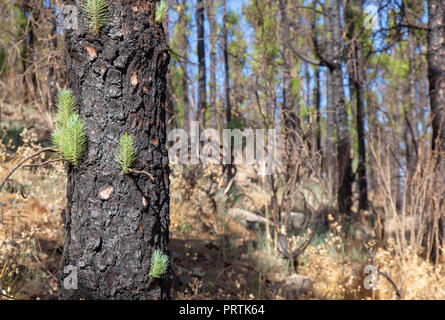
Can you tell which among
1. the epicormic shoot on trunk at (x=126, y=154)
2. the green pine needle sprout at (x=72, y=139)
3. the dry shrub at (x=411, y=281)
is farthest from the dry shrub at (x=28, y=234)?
the dry shrub at (x=411, y=281)

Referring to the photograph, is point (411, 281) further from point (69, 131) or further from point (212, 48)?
point (212, 48)

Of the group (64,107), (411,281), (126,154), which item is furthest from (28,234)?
(411,281)

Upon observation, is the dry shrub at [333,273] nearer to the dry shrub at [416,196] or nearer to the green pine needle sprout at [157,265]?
the dry shrub at [416,196]

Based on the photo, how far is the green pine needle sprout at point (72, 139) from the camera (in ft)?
5.45

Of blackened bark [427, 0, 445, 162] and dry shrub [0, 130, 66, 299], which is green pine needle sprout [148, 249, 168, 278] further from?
blackened bark [427, 0, 445, 162]

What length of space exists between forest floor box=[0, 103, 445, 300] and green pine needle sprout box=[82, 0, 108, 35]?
4.75ft

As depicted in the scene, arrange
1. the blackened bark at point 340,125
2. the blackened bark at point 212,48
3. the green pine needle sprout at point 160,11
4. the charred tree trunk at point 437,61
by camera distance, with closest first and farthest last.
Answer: the green pine needle sprout at point 160,11 < the charred tree trunk at point 437,61 < the blackened bark at point 212,48 < the blackened bark at point 340,125

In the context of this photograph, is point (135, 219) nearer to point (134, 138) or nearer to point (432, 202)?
point (134, 138)

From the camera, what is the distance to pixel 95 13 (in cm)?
169

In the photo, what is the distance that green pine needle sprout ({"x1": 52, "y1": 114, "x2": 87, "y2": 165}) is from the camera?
1660 millimetres

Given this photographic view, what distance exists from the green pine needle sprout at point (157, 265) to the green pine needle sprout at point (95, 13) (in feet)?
3.58

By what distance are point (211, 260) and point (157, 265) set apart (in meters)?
→ 2.25
